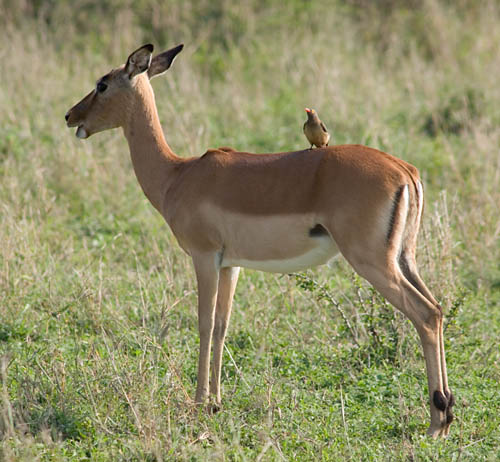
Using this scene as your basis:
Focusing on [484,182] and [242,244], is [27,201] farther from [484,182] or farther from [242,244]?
[484,182]

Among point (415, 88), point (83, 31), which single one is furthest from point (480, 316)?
point (83, 31)

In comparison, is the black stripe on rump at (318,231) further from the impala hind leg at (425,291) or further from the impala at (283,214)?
the impala hind leg at (425,291)

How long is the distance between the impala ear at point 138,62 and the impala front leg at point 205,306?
1083 millimetres

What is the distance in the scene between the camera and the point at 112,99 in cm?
438

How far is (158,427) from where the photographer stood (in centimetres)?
339

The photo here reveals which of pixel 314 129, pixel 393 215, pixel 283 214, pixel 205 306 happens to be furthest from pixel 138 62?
pixel 393 215

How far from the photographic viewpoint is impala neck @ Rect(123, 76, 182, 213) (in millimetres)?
4336

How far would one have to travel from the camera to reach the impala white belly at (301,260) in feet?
12.3

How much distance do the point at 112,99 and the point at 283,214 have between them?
1277mm

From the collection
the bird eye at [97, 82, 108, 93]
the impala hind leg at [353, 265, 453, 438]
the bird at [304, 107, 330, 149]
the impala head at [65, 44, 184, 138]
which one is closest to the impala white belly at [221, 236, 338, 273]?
the impala hind leg at [353, 265, 453, 438]

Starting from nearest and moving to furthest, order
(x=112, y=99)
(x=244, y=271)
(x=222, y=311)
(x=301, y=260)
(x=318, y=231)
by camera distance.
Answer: (x=318, y=231) < (x=301, y=260) < (x=222, y=311) < (x=112, y=99) < (x=244, y=271)

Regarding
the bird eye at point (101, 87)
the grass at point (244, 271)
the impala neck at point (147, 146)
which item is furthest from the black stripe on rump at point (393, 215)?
the bird eye at point (101, 87)

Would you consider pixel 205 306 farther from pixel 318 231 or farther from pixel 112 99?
pixel 112 99

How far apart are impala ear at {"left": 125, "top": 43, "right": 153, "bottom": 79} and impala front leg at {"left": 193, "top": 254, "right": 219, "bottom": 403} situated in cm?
108
